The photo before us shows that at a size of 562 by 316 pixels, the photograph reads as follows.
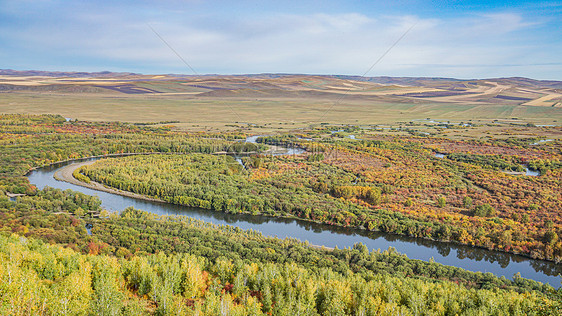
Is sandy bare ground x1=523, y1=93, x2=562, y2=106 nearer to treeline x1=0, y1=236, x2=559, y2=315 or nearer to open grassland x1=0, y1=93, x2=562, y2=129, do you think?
open grassland x1=0, y1=93, x2=562, y2=129

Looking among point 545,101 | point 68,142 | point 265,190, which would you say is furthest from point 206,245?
point 545,101

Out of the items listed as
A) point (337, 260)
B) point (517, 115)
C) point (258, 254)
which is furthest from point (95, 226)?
point (517, 115)

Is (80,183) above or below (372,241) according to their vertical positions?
above

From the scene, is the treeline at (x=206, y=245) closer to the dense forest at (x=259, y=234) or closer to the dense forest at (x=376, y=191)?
the dense forest at (x=259, y=234)

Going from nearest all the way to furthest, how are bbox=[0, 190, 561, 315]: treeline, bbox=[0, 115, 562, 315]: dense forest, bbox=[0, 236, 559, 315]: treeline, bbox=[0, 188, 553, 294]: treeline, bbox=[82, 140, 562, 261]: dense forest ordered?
bbox=[0, 236, 559, 315]: treeline → bbox=[0, 190, 561, 315]: treeline → bbox=[0, 115, 562, 315]: dense forest → bbox=[0, 188, 553, 294]: treeline → bbox=[82, 140, 562, 261]: dense forest

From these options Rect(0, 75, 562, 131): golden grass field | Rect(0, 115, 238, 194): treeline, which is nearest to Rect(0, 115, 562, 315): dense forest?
Rect(0, 115, 238, 194): treeline

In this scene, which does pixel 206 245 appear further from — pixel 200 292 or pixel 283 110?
pixel 283 110
